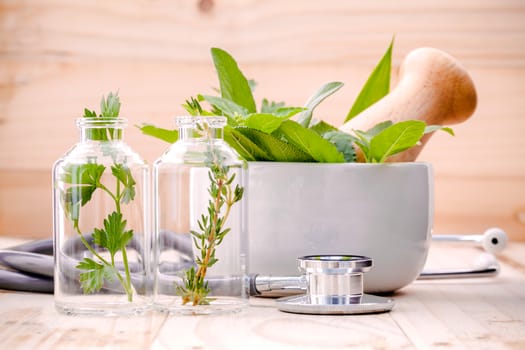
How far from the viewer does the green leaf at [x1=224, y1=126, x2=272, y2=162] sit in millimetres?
780

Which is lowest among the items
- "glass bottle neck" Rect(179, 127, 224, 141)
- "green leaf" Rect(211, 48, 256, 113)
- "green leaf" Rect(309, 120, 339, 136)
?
"glass bottle neck" Rect(179, 127, 224, 141)

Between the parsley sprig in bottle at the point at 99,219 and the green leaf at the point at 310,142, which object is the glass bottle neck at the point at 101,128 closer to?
the parsley sprig in bottle at the point at 99,219

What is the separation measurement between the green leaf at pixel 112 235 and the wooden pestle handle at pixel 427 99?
283mm

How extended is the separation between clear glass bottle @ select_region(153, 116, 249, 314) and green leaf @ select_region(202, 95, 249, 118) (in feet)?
0.22

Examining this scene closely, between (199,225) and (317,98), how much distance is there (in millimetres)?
167

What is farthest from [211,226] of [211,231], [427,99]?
[427,99]

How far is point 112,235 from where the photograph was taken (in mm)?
697

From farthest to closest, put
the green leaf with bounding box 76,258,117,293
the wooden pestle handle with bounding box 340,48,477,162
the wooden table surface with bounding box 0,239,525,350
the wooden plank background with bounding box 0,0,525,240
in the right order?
the wooden plank background with bounding box 0,0,525,240
the wooden pestle handle with bounding box 340,48,477,162
the green leaf with bounding box 76,258,117,293
the wooden table surface with bounding box 0,239,525,350

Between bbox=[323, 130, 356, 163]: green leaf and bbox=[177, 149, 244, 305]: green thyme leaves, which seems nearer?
bbox=[177, 149, 244, 305]: green thyme leaves

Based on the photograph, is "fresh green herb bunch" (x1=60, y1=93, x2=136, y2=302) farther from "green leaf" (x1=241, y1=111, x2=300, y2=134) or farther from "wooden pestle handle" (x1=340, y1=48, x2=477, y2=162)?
"wooden pestle handle" (x1=340, y1=48, x2=477, y2=162)

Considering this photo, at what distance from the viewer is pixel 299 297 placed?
29.7 inches

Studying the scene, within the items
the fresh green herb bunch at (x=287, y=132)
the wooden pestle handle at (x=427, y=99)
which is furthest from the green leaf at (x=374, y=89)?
the fresh green herb bunch at (x=287, y=132)

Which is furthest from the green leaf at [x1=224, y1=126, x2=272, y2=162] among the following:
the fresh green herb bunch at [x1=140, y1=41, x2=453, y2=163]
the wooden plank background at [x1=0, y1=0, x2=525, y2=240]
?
the wooden plank background at [x1=0, y1=0, x2=525, y2=240]

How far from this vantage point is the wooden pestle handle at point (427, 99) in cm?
90
